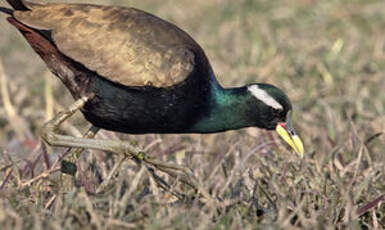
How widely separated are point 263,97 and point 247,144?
3.24ft

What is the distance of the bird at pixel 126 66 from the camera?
414 centimetres

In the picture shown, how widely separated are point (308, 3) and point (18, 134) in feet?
13.2

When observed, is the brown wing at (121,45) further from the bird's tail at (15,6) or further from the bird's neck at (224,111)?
the bird's neck at (224,111)

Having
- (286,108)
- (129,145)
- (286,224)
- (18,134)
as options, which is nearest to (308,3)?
(18,134)

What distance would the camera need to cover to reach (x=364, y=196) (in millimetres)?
4258

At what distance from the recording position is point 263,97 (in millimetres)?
4418

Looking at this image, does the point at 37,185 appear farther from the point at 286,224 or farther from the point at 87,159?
the point at 286,224

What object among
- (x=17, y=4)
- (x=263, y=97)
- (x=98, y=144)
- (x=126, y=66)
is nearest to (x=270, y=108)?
(x=263, y=97)

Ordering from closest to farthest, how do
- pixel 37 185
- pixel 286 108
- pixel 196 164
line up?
pixel 37 185 < pixel 286 108 < pixel 196 164

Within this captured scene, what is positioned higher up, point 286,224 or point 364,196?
point 286,224

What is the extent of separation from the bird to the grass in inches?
12.4

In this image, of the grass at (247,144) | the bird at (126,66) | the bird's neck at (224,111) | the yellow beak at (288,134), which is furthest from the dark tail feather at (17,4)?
the yellow beak at (288,134)

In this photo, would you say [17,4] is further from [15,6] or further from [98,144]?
[98,144]

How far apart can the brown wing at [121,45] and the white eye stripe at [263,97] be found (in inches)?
16.7
